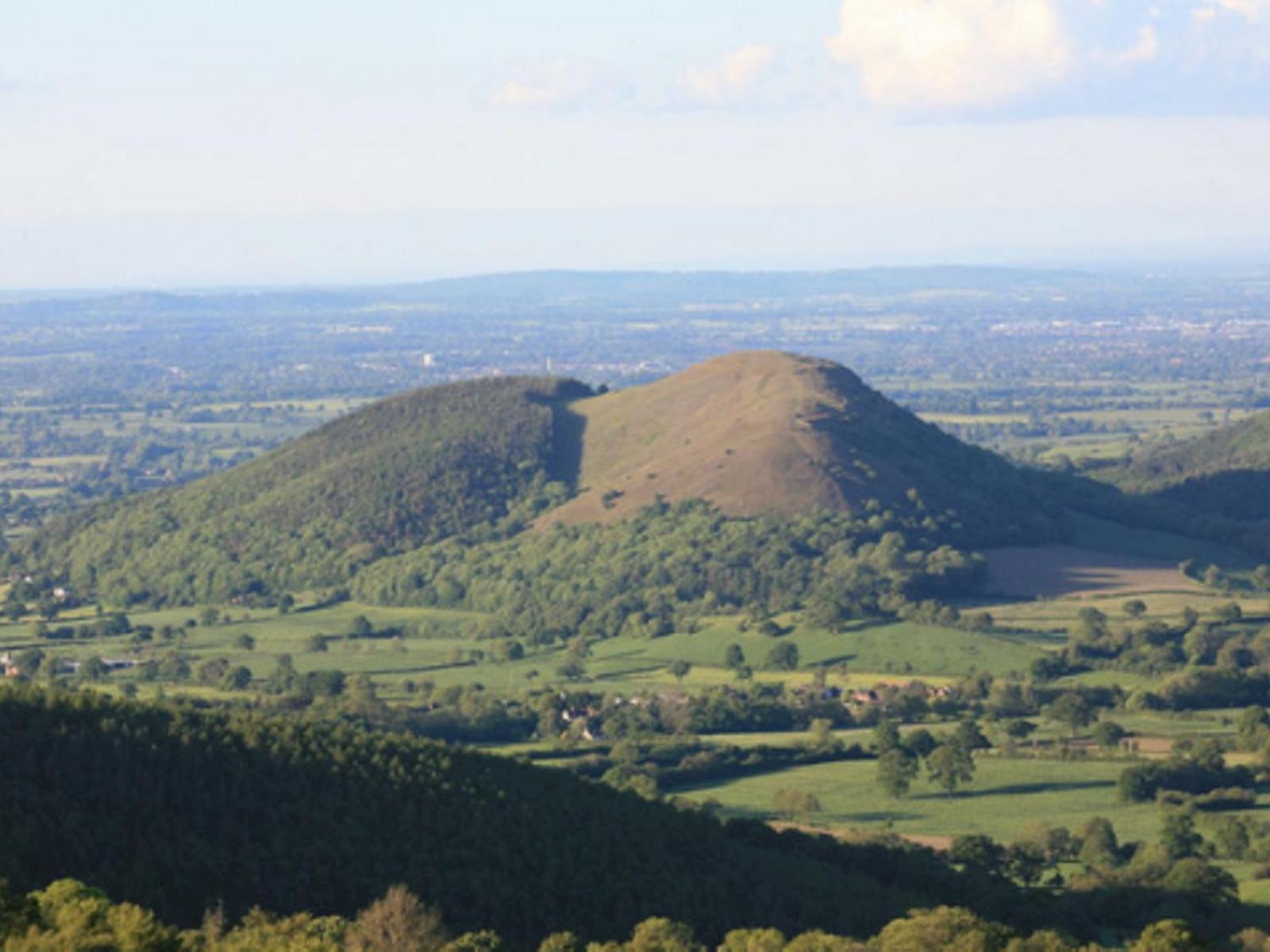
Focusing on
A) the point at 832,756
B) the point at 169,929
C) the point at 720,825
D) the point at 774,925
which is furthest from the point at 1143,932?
the point at 832,756

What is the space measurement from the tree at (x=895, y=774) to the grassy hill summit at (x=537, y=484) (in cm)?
5552

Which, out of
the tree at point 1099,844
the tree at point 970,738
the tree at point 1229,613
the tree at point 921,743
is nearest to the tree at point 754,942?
the tree at point 1099,844

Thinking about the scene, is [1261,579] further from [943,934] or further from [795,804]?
[943,934]

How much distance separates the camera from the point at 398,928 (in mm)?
57000

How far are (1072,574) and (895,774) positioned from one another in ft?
188

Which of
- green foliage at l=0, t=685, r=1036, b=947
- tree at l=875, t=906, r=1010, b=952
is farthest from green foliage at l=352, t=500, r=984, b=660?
tree at l=875, t=906, r=1010, b=952

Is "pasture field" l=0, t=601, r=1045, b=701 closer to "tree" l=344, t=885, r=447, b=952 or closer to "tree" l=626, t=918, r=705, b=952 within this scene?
"tree" l=626, t=918, r=705, b=952

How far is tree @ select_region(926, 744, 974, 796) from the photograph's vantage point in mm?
93312

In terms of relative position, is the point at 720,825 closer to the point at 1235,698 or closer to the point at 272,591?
the point at 1235,698

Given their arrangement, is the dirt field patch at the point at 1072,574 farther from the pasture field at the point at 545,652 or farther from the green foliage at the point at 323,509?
the green foliage at the point at 323,509

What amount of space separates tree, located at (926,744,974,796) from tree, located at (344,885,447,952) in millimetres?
36679

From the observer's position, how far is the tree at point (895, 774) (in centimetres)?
9212

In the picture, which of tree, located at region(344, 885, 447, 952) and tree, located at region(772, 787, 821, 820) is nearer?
tree, located at region(344, 885, 447, 952)

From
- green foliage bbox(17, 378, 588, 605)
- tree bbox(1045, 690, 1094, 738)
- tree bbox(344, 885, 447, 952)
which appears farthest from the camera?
green foliage bbox(17, 378, 588, 605)
